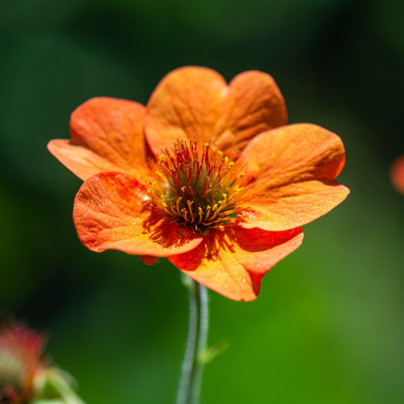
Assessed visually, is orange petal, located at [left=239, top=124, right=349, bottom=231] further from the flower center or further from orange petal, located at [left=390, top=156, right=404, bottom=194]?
orange petal, located at [left=390, top=156, right=404, bottom=194]

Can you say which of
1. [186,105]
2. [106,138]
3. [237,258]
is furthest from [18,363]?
[186,105]

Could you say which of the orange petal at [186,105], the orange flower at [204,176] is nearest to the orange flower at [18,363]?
the orange flower at [204,176]

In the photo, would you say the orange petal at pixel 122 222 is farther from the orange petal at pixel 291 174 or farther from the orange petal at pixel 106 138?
the orange petal at pixel 291 174

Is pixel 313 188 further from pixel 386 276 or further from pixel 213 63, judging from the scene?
pixel 213 63

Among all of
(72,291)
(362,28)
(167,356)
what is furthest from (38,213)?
(362,28)

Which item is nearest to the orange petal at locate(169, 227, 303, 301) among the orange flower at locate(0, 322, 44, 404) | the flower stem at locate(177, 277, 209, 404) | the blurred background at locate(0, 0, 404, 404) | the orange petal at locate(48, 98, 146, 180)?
the flower stem at locate(177, 277, 209, 404)

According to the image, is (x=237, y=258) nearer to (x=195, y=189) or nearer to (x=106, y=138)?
(x=195, y=189)
